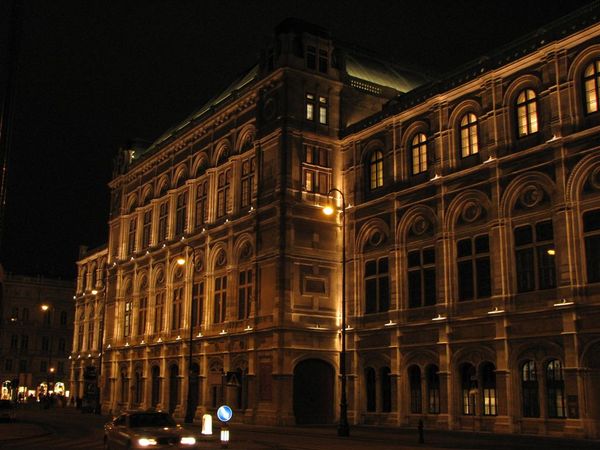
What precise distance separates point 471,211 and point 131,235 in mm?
41687

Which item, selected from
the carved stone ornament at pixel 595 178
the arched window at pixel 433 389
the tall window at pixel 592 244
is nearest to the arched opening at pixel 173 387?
the arched window at pixel 433 389

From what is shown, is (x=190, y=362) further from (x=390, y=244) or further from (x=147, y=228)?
(x=147, y=228)

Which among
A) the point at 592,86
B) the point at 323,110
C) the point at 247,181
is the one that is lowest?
the point at 592,86

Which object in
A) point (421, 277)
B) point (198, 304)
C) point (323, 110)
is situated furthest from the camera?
point (198, 304)

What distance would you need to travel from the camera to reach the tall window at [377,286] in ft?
146

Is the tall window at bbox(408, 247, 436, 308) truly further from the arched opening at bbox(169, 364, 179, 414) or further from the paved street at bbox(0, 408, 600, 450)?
the arched opening at bbox(169, 364, 179, 414)

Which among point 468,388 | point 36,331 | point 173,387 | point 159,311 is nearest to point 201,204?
point 159,311

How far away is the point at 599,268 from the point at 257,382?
74.5ft

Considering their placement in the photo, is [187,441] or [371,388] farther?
[371,388]

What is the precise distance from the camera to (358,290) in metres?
46.3

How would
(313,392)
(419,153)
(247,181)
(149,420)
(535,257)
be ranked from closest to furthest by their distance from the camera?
(149,420)
(535,257)
(419,153)
(313,392)
(247,181)

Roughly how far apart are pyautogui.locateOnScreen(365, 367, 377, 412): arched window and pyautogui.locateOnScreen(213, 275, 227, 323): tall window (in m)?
12.6

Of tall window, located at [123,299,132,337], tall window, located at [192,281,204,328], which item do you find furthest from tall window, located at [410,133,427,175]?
tall window, located at [123,299,132,337]

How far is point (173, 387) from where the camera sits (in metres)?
58.4
